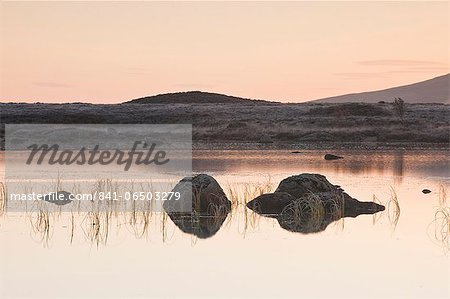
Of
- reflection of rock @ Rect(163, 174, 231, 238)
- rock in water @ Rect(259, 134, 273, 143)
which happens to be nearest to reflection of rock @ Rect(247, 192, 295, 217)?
reflection of rock @ Rect(163, 174, 231, 238)

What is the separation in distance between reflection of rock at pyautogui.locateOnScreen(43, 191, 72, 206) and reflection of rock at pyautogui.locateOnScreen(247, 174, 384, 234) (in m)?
5.67

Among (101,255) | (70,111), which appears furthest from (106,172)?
(70,111)

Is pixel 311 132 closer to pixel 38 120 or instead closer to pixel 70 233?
pixel 38 120

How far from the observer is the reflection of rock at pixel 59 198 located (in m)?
24.6

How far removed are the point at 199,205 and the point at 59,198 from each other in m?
5.13

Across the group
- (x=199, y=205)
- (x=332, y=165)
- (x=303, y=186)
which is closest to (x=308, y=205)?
(x=303, y=186)

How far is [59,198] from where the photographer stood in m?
25.0

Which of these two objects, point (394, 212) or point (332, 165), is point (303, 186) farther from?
point (332, 165)

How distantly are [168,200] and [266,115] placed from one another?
299 ft

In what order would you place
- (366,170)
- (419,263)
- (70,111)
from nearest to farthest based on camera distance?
(419,263) < (366,170) < (70,111)

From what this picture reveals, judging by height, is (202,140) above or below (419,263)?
above

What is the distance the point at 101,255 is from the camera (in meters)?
16.4

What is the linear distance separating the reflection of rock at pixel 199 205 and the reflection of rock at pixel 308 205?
3.75 ft

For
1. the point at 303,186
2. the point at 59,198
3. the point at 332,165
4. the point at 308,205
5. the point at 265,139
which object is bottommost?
the point at 308,205
